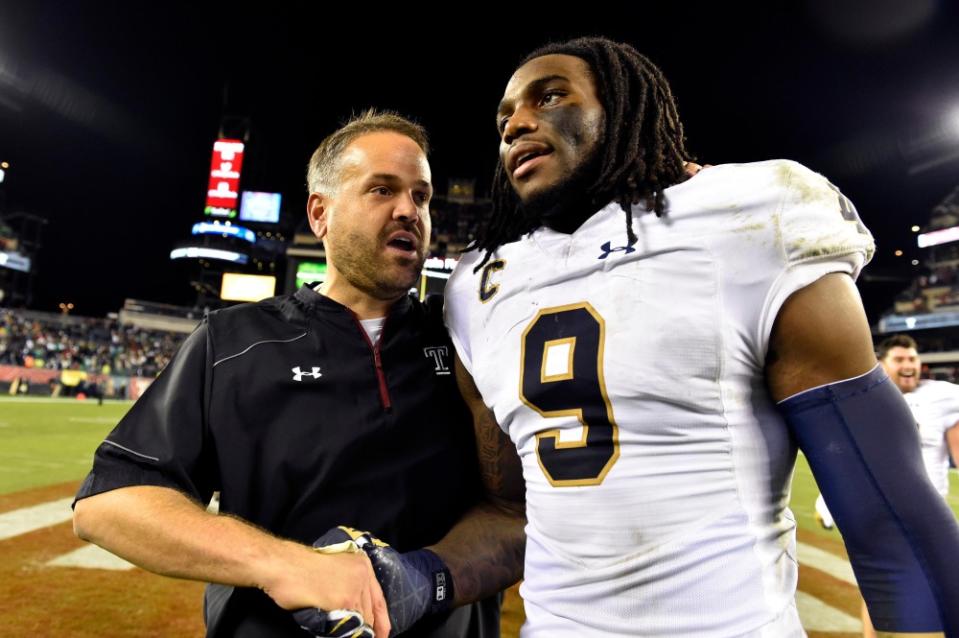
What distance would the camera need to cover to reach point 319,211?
2354 mm

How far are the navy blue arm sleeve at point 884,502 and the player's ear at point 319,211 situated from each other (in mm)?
1685

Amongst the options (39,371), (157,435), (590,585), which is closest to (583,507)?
(590,585)

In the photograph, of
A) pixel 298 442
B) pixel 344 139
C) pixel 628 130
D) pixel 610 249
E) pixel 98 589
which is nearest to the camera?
pixel 610 249

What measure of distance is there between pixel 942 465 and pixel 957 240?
4004 centimetres

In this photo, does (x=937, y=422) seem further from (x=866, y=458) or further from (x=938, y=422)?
(x=866, y=458)

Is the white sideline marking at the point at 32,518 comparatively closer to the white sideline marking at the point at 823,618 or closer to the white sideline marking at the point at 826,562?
the white sideline marking at the point at 823,618

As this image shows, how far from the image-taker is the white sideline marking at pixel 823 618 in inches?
176

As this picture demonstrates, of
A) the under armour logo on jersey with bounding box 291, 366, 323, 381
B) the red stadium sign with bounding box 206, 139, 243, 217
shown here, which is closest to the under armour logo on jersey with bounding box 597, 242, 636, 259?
the under armour logo on jersey with bounding box 291, 366, 323, 381

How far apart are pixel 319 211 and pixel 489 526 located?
1282 mm

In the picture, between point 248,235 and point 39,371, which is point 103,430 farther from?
point 248,235

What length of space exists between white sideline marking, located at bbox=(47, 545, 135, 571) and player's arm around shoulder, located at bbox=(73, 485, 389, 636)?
13.6 ft

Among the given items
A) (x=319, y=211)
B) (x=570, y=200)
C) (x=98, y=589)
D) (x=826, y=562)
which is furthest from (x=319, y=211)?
(x=826, y=562)

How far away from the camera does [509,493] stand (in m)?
1.92

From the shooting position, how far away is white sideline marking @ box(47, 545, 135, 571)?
16.5ft
